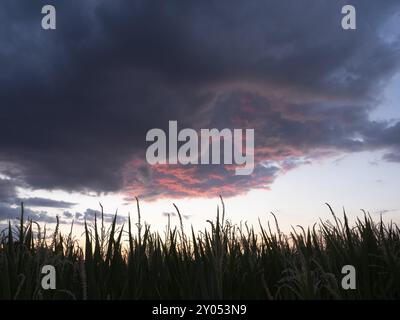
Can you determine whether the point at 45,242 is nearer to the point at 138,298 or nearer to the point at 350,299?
the point at 138,298

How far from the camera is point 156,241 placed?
720 centimetres

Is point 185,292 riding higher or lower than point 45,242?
lower

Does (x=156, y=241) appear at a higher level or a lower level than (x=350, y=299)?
higher

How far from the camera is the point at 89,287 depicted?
6.12m

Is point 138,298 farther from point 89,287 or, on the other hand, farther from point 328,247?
point 328,247

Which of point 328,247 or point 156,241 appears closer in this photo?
point 156,241

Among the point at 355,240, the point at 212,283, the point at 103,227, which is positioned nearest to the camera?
the point at 212,283

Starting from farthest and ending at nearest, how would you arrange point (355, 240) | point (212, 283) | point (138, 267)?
point (355, 240) → point (138, 267) → point (212, 283)
